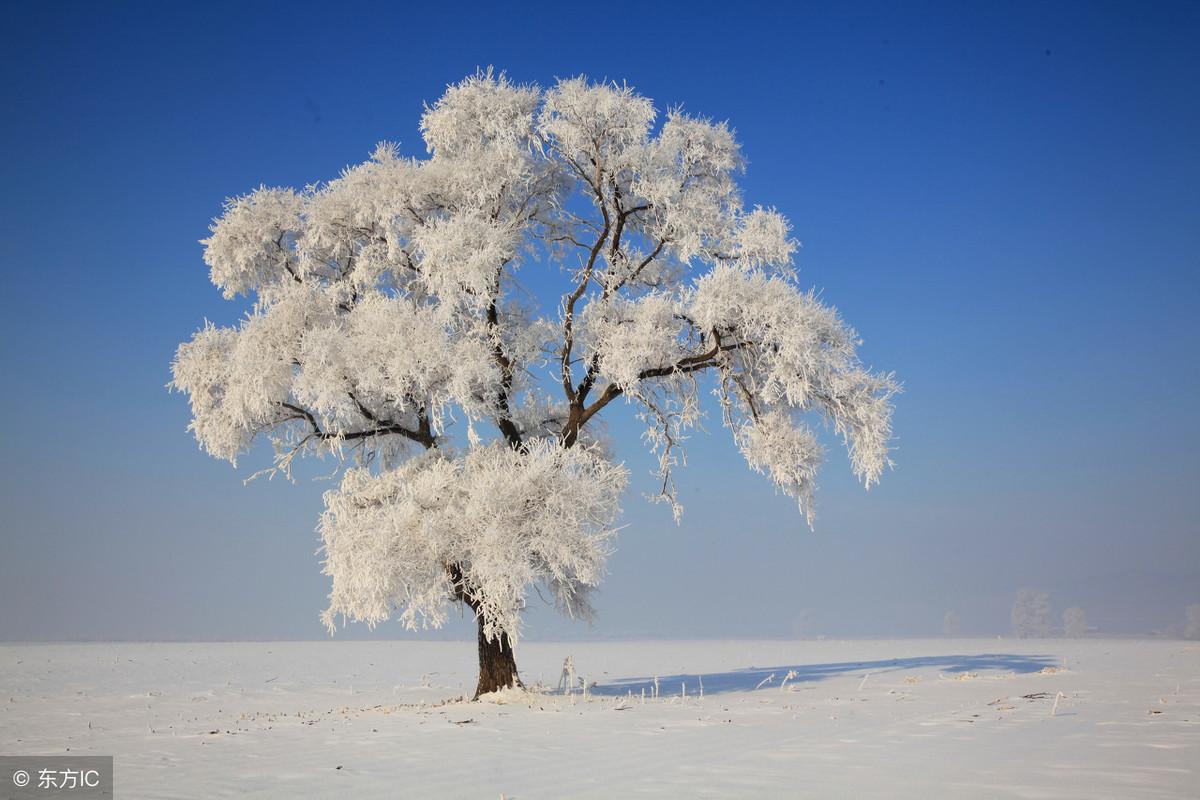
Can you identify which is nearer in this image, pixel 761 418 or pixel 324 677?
pixel 761 418

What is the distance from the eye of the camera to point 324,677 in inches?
949

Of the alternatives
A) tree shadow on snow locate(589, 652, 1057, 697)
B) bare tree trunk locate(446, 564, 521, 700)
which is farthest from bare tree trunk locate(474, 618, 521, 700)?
tree shadow on snow locate(589, 652, 1057, 697)

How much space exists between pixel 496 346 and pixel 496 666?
236 inches

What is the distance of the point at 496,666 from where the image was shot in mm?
16734

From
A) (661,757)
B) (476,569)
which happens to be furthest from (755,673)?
(661,757)

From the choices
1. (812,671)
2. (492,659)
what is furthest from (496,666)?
(812,671)

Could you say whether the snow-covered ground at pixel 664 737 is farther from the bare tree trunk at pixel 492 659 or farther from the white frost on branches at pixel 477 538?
the white frost on branches at pixel 477 538

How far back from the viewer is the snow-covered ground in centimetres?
742

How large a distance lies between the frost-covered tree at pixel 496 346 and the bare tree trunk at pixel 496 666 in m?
0.05

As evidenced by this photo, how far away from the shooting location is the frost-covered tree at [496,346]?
15.7 meters

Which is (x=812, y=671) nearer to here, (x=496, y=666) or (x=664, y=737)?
(x=496, y=666)

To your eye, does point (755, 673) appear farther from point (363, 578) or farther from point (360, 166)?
point (360, 166)

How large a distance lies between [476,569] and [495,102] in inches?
363

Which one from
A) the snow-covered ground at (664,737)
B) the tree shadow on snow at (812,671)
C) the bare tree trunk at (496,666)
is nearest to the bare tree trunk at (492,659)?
the bare tree trunk at (496,666)
